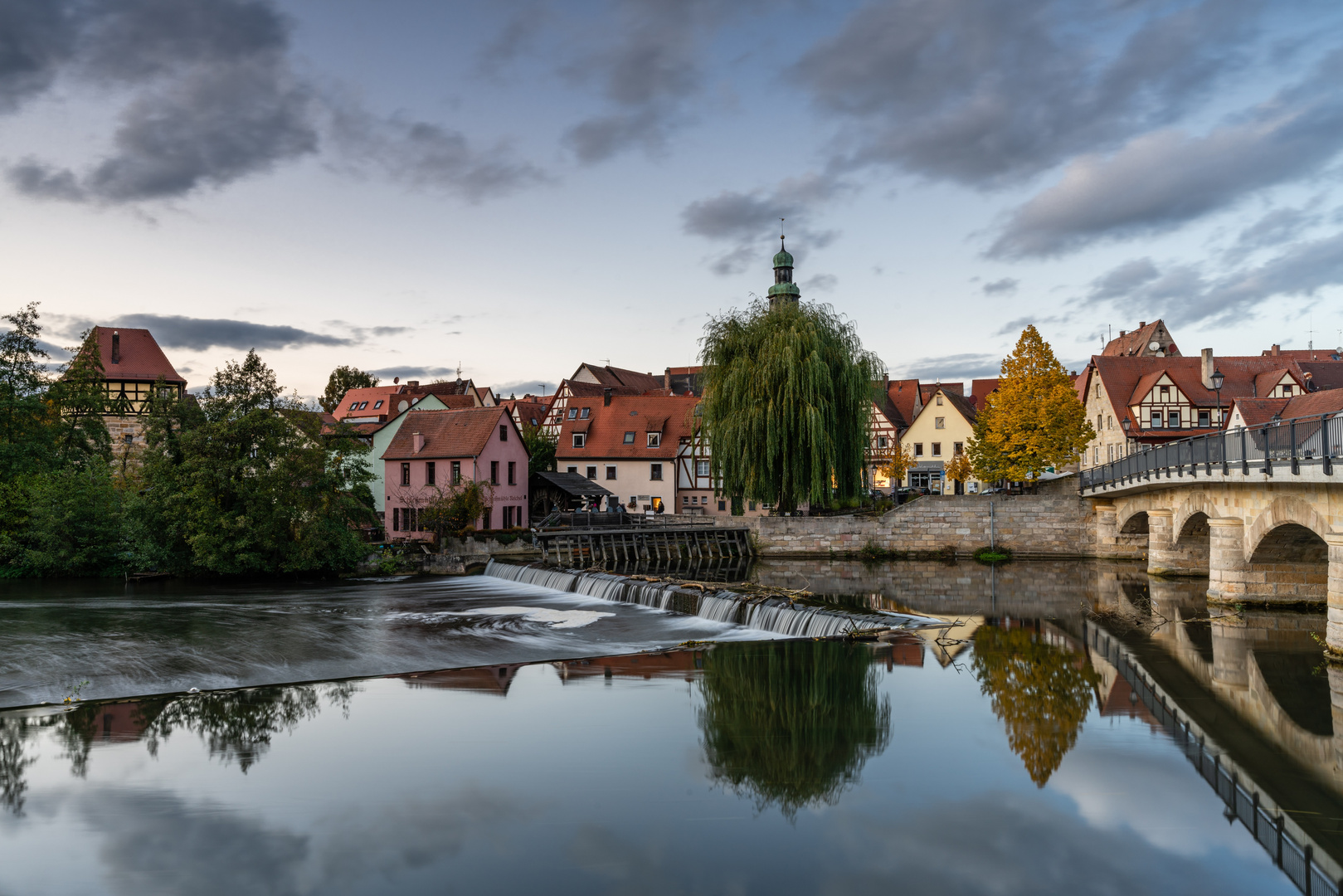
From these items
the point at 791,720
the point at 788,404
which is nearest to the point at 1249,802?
the point at 791,720

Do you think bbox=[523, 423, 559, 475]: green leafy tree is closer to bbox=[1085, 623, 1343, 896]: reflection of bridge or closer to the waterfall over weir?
the waterfall over weir

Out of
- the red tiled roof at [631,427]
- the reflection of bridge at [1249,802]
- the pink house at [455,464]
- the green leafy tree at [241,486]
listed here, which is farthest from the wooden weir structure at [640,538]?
the reflection of bridge at [1249,802]

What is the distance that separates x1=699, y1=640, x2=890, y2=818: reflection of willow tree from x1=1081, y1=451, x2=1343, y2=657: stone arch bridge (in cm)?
861

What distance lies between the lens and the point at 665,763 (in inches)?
461

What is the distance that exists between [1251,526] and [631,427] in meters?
35.6

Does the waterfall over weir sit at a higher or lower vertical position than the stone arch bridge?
lower

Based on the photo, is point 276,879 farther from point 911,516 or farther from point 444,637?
point 911,516

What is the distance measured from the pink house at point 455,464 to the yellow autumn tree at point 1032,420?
22.3m

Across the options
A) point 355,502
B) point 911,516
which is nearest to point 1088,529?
point 911,516

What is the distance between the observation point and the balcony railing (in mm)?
16141

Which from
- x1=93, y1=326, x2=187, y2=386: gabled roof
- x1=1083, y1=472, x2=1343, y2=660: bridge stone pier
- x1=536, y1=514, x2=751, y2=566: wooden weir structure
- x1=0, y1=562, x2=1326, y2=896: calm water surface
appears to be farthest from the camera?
x1=93, y1=326, x2=187, y2=386: gabled roof

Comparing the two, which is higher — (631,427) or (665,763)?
(631,427)

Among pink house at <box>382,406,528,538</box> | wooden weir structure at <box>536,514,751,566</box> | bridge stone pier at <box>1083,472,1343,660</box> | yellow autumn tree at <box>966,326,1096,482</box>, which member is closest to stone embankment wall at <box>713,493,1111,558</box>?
wooden weir structure at <box>536,514,751,566</box>

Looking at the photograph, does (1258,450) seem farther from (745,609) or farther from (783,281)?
(783,281)
